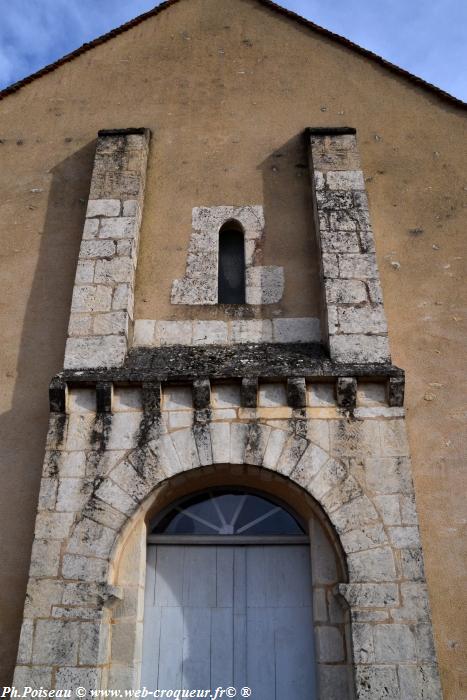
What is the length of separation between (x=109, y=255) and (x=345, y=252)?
2.06 metres

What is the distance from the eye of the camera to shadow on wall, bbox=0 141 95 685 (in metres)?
4.70

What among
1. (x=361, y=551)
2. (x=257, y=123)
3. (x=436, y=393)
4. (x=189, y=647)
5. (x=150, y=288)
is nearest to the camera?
(x=361, y=551)

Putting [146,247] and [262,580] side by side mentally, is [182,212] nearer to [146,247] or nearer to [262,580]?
[146,247]

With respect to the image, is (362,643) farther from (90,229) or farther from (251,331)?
(90,229)

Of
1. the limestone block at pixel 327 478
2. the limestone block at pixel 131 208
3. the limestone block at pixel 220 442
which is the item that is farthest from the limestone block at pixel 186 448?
the limestone block at pixel 131 208

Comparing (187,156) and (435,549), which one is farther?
(187,156)

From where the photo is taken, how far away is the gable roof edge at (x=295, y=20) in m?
6.89

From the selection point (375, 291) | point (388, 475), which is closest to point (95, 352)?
point (375, 291)

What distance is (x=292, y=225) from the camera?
6070 mm

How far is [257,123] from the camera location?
6727mm

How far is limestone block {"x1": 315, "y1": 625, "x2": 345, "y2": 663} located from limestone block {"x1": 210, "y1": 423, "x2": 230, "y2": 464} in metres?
1.34

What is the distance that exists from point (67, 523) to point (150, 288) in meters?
2.23

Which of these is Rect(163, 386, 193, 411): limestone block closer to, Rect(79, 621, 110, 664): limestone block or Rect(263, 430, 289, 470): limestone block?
Rect(263, 430, 289, 470): limestone block

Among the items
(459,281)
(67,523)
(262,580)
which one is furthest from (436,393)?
(67,523)
